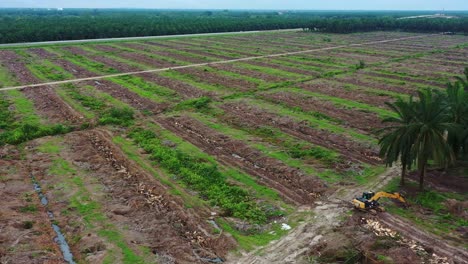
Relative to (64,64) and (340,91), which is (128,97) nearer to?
(64,64)

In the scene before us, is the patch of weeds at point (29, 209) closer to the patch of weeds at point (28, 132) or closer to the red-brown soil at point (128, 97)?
the patch of weeds at point (28, 132)

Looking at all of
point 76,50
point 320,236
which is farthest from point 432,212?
point 76,50

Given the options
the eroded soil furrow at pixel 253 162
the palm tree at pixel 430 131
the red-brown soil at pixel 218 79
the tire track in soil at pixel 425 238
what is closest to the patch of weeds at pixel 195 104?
the eroded soil furrow at pixel 253 162

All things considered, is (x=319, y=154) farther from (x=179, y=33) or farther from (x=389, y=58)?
(x=179, y=33)

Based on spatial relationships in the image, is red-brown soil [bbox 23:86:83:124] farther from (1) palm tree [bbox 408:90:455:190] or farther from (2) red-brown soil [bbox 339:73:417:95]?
(2) red-brown soil [bbox 339:73:417:95]

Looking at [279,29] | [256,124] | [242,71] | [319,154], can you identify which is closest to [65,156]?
[256,124]

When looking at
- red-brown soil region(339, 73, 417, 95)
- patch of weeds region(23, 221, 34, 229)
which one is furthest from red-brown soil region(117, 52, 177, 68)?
patch of weeds region(23, 221, 34, 229)
